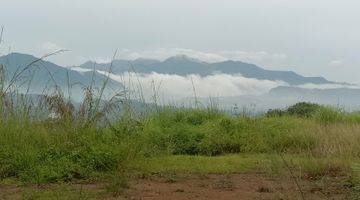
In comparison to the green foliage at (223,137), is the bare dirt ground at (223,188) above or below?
below

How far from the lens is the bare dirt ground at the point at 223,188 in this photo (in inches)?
246

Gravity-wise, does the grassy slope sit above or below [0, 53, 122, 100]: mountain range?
below

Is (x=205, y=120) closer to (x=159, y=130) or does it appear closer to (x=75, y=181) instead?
(x=159, y=130)

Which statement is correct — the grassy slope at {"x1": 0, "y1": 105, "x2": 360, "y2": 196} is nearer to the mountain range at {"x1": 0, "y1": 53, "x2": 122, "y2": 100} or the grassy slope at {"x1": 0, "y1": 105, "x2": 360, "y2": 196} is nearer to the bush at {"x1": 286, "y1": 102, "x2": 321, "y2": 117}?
the mountain range at {"x1": 0, "y1": 53, "x2": 122, "y2": 100}

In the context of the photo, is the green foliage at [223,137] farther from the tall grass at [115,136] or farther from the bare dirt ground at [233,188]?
the bare dirt ground at [233,188]

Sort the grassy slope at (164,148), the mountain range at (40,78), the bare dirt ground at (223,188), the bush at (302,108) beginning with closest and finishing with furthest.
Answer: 1. the bare dirt ground at (223,188)
2. the grassy slope at (164,148)
3. the mountain range at (40,78)
4. the bush at (302,108)

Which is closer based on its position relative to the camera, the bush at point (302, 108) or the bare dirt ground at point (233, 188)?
the bare dirt ground at point (233, 188)

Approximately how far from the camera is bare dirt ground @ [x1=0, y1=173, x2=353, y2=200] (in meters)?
6.24

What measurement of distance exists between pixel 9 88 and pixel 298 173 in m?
4.38

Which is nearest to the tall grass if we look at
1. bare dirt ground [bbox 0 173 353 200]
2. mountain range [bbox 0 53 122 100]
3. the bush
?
mountain range [bbox 0 53 122 100]

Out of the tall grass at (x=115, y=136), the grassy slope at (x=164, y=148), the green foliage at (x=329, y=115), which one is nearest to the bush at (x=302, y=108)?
the green foliage at (x=329, y=115)

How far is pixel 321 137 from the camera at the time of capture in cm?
995

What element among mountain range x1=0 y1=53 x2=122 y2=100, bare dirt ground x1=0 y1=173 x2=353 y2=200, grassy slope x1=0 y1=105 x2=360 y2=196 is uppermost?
mountain range x1=0 y1=53 x2=122 y2=100

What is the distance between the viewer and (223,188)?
22.3 ft
